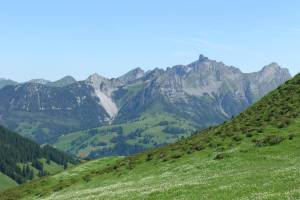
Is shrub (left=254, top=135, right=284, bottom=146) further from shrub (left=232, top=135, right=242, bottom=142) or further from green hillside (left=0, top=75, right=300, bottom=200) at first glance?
shrub (left=232, top=135, right=242, bottom=142)

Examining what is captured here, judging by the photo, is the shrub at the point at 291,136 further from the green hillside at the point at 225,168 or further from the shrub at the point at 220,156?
the shrub at the point at 220,156

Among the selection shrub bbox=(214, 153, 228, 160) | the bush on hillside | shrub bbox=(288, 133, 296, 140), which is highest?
shrub bbox=(288, 133, 296, 140)

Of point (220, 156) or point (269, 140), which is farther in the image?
point (269, 140)

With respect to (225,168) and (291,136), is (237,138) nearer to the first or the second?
(291,136)

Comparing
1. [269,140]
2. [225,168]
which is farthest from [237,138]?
[225,168]

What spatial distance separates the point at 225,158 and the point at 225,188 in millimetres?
21338

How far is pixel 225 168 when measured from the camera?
4825cm

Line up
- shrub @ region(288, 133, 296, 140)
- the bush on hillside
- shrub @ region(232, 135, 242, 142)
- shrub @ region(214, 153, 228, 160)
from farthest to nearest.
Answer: shrub @ region(232, 135, 242, 142), shrub @ region(288, 133, 296, 140), the bush on hillside, shrub @ region(214, 153, 228, 160)

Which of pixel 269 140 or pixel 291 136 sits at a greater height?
pixel 291 136

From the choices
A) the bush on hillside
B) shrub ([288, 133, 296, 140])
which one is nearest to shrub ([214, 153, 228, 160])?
the bush on hillside

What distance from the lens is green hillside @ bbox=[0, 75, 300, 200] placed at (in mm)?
32406

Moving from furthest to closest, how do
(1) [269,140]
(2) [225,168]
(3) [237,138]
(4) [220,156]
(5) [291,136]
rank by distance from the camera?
1. (3) [237,138]
2. (1) [269,140]
3. (5) [291,136]
4. (4) [220,156]
5. (2) [225,168]

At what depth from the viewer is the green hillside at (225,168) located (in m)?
32.4

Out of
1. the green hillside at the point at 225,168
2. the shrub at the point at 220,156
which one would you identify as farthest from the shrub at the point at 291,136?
the shrub at the point at 220,156
